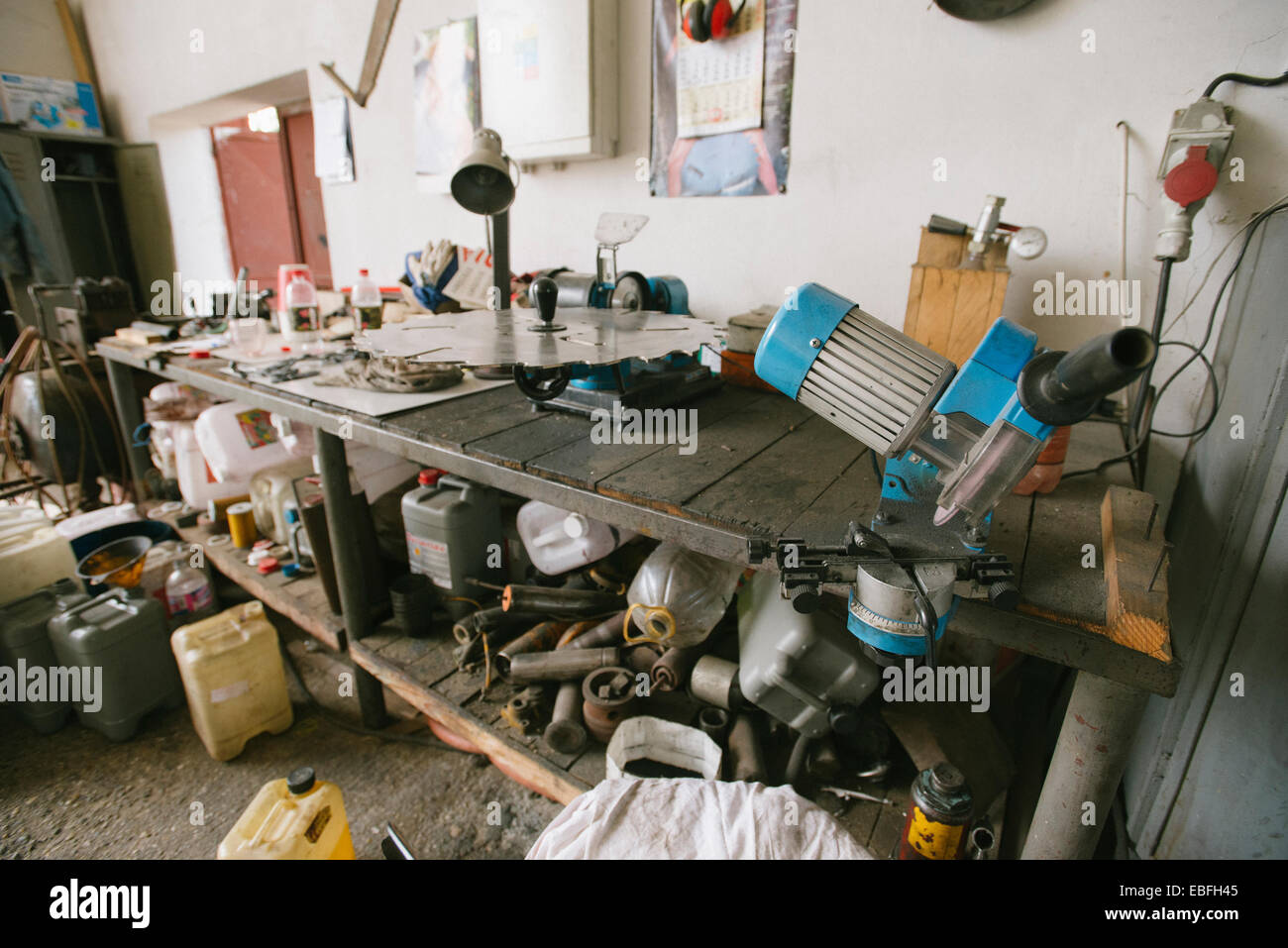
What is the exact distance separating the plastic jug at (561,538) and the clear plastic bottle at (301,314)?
1.13 metres

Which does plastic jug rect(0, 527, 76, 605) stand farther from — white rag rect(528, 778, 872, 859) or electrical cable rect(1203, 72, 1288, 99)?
electrical cable rect(1203, 72, 1288, 99)

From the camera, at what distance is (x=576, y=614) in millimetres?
1625

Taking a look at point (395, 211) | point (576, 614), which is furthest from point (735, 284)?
point (395, 211)

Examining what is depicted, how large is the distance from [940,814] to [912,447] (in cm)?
63

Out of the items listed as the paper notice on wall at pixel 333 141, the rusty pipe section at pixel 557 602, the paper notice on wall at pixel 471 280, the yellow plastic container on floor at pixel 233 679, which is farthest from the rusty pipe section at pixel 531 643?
the paper notice on wall at pixel 333 141

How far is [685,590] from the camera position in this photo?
1475 millimetres

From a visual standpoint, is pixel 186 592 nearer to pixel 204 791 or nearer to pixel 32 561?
pixel 32 561

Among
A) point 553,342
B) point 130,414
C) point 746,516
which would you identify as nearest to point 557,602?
point 553,342

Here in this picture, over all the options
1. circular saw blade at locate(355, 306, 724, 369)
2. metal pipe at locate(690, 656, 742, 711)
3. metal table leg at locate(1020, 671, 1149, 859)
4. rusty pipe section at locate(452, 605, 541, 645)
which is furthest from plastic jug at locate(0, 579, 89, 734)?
metal table leg at locate(1020, 671, 1149, 859)

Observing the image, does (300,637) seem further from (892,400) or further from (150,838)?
(892,400)

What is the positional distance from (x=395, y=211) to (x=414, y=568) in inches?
67.9

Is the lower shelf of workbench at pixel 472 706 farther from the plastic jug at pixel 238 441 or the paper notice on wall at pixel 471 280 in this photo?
the paper notice on wall at pixel 471 280

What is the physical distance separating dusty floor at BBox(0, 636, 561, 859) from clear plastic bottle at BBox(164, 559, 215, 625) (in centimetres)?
42

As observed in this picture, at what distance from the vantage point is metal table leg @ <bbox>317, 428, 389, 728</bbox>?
1.53m
